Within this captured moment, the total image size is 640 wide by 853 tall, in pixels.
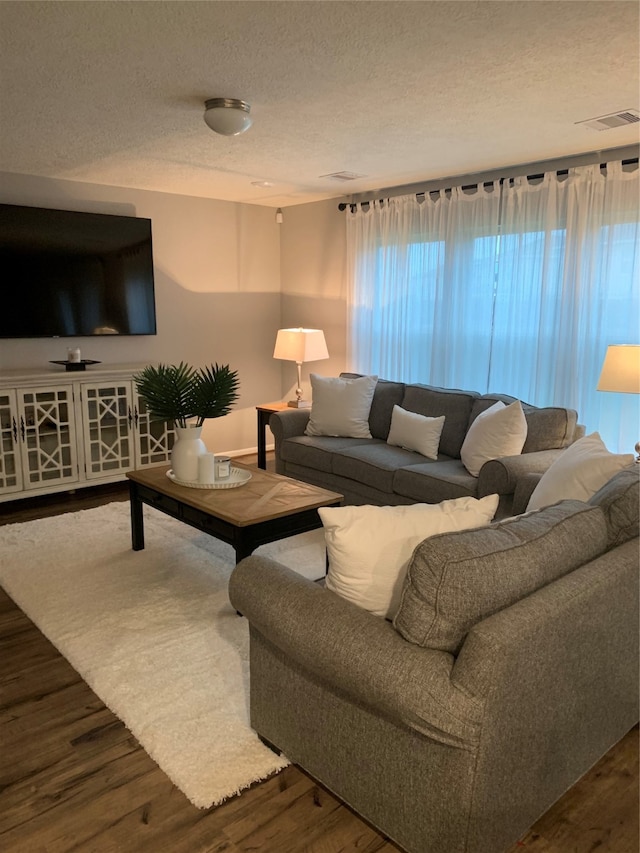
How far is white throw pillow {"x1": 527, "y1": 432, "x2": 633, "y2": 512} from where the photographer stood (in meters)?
2.32

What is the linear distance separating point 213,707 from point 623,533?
1.54m

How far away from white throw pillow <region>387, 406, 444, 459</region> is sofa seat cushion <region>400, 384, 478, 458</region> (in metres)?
0.06

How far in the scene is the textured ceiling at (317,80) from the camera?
2090 mm

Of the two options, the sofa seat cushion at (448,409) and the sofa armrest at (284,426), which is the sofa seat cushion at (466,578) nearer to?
the sofa seat cushion at (448,409)

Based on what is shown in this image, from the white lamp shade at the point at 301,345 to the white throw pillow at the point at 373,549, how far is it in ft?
12.0

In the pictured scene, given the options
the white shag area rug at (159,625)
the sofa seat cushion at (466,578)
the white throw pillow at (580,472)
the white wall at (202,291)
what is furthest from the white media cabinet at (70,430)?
the sofa seat cushion at (466,578)

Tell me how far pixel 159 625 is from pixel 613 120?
3.33 metres

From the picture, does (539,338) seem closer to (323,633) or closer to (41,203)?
(323,633)

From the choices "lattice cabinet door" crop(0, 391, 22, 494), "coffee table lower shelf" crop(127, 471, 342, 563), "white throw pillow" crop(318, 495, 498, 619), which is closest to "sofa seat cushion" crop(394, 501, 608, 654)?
"white throw pillow" crop(318, 495, 498, 619)

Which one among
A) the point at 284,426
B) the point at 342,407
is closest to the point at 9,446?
the point at 284,426

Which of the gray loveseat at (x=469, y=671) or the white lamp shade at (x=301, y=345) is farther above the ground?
the white lamp shade at (x=301, y=345)

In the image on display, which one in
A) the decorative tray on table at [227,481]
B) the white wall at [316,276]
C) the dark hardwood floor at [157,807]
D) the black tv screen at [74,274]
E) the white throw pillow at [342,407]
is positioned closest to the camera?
the dark hardwood floor at [157,807]

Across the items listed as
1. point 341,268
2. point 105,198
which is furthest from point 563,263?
point 105,198

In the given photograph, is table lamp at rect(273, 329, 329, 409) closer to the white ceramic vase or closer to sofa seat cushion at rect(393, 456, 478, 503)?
sofa seat cushion at rect(393, 456, 478, 503)
